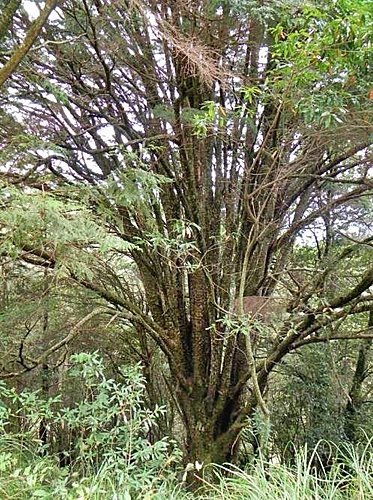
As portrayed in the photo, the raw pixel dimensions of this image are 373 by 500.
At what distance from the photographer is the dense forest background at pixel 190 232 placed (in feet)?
8.37

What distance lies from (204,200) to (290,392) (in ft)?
10.4

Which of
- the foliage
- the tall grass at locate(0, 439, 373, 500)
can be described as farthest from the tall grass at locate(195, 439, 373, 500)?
the foliage

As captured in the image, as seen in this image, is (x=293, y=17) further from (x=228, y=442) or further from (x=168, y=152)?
(x=228, y=442)

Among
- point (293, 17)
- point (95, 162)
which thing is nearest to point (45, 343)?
point (95, 162)

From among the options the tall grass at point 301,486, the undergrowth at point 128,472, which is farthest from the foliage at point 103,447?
the tall grass at point 301,486

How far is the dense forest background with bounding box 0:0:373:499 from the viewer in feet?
8.37

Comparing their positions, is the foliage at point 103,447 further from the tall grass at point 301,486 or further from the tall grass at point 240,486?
the tall grass at point 301,486

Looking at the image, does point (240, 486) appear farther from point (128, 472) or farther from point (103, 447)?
point (103, 447)

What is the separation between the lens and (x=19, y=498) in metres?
2.17

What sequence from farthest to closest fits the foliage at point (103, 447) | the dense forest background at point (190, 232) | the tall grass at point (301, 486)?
the dense forest background at point (190, 232), the foliage at point (103, 447), the tall grass at point (301, 486)

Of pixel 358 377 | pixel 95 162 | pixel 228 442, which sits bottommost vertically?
pixel 228 442

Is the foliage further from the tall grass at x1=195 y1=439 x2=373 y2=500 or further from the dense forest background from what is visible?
the tall grass at x1=195 y1=439 x2=373 y2=500

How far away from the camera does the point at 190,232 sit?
4.36m

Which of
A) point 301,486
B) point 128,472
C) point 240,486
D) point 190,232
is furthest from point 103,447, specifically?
point 190,232
